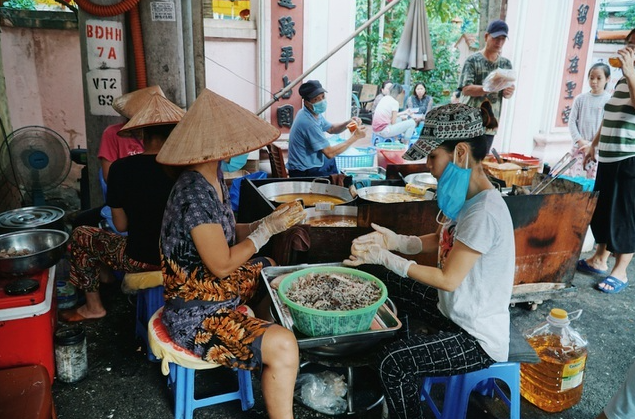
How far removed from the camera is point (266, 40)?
6902 mm

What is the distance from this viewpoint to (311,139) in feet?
17.2

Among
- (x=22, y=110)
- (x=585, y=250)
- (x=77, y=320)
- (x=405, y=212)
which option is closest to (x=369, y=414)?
(x=405, y=212)

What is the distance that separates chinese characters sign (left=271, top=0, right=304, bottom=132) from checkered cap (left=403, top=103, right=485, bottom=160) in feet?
16.1

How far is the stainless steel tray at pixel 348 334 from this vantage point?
2.03 metres

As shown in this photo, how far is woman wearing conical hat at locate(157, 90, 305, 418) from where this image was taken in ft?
6.95

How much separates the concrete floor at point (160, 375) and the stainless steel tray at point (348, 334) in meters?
0.82

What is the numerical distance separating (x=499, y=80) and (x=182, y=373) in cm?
446

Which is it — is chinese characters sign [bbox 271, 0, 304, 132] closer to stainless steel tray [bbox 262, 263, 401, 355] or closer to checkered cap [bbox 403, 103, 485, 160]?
checkered cap [bbox 403, 103, 485, 160]

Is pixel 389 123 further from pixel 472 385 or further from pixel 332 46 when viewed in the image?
pixel 472 385

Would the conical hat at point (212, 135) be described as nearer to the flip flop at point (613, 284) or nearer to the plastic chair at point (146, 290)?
the plastic chair at point (146, 290)

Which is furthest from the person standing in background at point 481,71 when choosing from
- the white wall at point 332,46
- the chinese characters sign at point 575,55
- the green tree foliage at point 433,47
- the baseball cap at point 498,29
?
the green tree foliage at point 433,47

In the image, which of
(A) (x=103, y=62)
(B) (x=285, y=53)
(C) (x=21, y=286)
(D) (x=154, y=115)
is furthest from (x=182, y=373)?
(B) (x=285, y=53)

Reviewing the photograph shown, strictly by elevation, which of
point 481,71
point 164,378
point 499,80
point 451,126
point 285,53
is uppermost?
point 285,53

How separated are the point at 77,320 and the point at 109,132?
1490 millimetres
